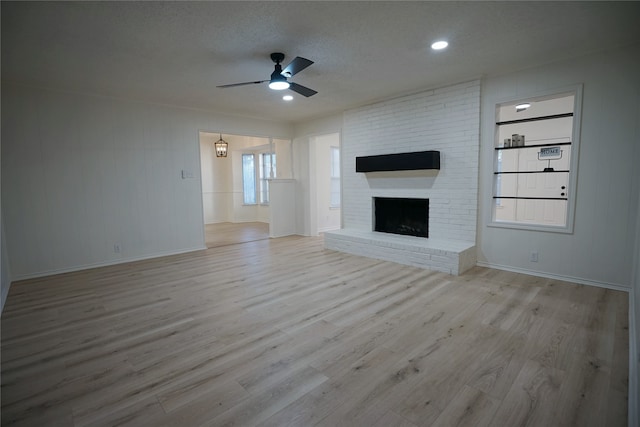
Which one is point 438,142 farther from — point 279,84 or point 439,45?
point 279,84

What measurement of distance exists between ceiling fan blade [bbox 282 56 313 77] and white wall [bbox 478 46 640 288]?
2780 millimetres

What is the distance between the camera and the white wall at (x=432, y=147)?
14.4ft

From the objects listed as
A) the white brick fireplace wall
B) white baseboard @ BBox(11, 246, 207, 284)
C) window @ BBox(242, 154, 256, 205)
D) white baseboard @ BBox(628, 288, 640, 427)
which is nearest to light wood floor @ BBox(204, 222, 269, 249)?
white baseboard @ BBox(11, 246, 207, 284)

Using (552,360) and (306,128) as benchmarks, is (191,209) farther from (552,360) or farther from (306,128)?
(552,360)

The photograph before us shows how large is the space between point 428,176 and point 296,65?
9.05 feet

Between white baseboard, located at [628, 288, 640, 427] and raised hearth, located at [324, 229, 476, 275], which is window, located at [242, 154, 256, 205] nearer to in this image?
raised hearth, located at [324, 229, 476, 275]

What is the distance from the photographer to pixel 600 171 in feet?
11.3

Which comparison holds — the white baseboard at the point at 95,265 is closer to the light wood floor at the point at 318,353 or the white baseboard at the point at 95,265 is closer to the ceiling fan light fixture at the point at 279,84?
the light wood floor at the point at 318,353

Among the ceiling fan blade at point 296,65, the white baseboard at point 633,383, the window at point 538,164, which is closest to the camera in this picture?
the white baseboard at point 633,383

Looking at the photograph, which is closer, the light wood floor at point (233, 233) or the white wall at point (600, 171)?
the white wall at point (600, 171)

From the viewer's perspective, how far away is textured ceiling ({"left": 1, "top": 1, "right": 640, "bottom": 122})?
2.48 metres

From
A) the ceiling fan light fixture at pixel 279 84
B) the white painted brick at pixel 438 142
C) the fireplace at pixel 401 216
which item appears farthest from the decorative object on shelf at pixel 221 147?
the ceiling fan light fixture at pixel 279 84

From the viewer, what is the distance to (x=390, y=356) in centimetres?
220

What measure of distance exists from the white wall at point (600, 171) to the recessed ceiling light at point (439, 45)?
1.42m
